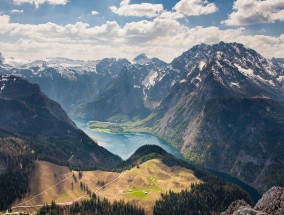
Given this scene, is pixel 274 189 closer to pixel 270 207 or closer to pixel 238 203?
pixel 270 207

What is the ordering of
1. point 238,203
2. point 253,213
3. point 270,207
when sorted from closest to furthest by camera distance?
point 253,213
point 270,207
point 238,203

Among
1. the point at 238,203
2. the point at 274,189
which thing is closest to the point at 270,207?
the point at 274,189

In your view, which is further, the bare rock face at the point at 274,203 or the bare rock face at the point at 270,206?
the bare rock face at the point at 274,203

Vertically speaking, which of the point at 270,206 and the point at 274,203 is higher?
the point at 274,203

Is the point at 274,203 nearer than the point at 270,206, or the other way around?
the point at 274,203

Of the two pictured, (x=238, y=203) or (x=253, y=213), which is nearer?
(x=253, y=213)

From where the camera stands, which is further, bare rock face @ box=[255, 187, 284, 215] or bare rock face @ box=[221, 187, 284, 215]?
bare rock face @ box=[255, 187, 284, 215]

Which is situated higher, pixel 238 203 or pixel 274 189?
pixel 274 189

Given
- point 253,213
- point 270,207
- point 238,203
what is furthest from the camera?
point 238,203
